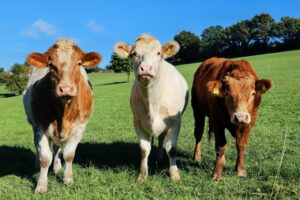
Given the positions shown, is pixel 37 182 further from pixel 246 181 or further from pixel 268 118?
pixel 268 118

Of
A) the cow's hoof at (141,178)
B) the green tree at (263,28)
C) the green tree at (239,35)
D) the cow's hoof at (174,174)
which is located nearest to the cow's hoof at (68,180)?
the cow's hoof at (141,178)

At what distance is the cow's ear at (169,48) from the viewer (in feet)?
22.6

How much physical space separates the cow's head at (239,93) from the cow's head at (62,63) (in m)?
2.18

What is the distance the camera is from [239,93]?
5867mm

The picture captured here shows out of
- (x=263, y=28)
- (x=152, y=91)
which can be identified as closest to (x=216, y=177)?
(x=152, y=91)

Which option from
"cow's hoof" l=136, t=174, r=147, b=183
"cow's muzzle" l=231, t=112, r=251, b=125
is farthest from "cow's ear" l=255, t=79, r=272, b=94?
"cow's hoof" l=136, t=174, r=147, b=183

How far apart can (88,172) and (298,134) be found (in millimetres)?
6369

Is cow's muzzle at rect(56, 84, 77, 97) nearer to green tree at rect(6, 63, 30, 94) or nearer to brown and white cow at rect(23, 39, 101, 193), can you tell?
brown and white cow at rect(23, 39, 101, 193)

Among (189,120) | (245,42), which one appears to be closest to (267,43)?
(245,42)

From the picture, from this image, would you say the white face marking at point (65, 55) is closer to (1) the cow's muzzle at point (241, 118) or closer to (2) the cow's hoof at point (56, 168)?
(2) the cow's hoof at point (56, 168)

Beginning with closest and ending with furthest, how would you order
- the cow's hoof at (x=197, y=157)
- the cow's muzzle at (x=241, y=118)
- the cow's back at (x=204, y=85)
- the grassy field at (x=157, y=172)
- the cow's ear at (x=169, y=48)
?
the grassy field at (x=157, y=172), the cow's muzzle at (x=241, y=118), the cow's ear at (x=169, y=48), the cow's back at (x=204, y=85), the cow's hoof at (x=197, y=157)

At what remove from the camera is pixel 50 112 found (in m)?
6.49

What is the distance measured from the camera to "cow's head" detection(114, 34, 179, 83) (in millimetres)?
6152

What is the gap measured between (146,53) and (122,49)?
72 centimetres
